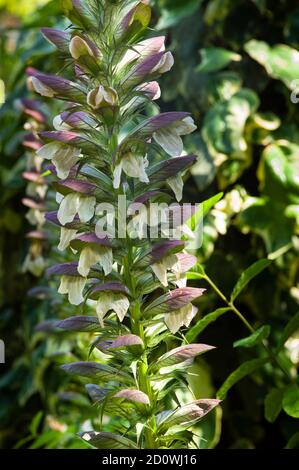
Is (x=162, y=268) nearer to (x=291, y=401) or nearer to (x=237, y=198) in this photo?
(x=291, y=401)

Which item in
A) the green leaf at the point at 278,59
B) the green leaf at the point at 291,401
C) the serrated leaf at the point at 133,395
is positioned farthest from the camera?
the green leaf at the point at 278,59

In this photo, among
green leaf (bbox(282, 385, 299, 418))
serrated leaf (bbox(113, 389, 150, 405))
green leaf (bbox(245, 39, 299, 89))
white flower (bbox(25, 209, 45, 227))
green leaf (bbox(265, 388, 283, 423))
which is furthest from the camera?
green leaf (bbox(245, 39, 299, 89))

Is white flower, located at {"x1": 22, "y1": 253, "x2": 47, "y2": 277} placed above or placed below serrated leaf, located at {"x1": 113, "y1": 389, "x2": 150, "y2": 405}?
below

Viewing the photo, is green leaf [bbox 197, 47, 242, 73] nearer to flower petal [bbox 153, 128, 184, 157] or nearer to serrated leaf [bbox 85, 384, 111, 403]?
flower petal [bbox 153, 128, 184, 157]

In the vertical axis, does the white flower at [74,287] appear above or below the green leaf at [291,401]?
above

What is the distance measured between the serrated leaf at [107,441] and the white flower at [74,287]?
18 cm

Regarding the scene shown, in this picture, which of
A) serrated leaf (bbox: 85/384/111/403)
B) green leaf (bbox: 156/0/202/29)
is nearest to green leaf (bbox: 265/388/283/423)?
serrated leaf (bbox: 85/384/111/403)

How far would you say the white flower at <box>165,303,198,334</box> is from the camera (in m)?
1.02

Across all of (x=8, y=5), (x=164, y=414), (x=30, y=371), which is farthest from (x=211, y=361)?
(x=8, y=5)

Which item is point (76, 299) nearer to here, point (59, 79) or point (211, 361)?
point (59, 79)

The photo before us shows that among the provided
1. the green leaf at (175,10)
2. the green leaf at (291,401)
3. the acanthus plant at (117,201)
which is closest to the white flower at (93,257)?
the acanthus plant at (117,201)

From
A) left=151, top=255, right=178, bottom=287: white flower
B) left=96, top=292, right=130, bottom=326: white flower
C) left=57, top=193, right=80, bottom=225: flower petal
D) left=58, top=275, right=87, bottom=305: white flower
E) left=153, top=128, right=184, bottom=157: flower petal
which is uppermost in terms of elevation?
left=153, top=128, right=184, bottom=157: flower petal

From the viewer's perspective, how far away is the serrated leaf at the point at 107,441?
1.03m

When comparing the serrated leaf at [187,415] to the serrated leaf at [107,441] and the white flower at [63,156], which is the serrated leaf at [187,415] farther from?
the white flower at [63,156]
